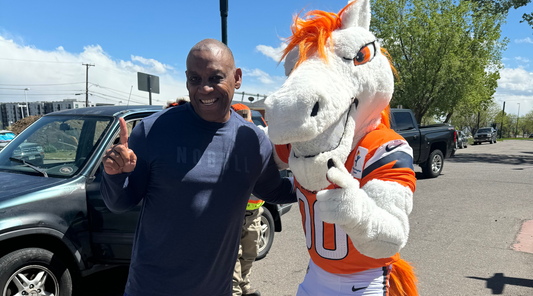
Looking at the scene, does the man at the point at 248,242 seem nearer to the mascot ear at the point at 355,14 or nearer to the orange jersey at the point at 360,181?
the orange jersey at the point at 360,181

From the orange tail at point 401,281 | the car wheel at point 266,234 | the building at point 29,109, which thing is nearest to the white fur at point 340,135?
the orange tail at point 401,281

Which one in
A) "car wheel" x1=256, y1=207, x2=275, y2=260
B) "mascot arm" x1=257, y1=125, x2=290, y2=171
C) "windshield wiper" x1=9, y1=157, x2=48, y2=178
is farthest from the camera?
"car wheel" x1=256, y1=207, x2=275, y2=260

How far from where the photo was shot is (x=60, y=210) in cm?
301

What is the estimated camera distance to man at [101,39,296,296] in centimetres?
Result: 181

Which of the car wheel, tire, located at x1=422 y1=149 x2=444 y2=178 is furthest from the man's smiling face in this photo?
tire, located at x1=422 y1=149 x2=444 y2=178

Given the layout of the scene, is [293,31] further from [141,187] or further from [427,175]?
[427,175]

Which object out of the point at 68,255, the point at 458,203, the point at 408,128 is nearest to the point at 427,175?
the point at 408,128

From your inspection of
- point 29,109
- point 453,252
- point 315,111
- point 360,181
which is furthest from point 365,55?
point 29,109

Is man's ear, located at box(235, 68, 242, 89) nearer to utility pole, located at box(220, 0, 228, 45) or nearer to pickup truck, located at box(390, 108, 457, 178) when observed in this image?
utility pole, located at box(220, 0, 228, 45)

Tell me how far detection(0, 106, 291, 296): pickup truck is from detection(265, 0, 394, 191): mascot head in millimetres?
2295

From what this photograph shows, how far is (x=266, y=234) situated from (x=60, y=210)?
2.54 m

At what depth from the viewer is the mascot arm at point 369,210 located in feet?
4.23

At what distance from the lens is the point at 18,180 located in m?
3.15

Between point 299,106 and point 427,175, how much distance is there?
10396mm
